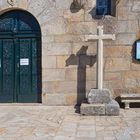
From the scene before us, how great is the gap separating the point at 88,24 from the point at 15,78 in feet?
8.47

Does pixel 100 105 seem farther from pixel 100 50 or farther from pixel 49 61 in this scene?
pixel 49 61

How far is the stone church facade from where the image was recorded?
9.55m

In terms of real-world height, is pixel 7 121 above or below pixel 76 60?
below

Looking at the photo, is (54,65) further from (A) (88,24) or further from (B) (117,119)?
(B) (117,119)

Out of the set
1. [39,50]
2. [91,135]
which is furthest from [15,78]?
[91,135]

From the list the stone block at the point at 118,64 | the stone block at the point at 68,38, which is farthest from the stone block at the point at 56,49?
the stone block at the point at 118,64

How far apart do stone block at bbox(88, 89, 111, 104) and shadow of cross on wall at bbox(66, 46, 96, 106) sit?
89 centimetres

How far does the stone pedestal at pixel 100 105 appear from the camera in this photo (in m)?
8.44

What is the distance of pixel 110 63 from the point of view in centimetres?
961

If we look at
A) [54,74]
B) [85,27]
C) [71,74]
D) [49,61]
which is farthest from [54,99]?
[85,27]

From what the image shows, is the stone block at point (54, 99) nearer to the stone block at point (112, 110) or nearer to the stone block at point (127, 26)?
the stone block at point (112, 110)

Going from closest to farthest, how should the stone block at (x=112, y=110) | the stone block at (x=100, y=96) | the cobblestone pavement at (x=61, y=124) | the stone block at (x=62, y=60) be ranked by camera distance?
1. the cobblestone pavement at (x=61, y=124)
2. the stone block at (x=112, y=110)
3. the stone block at (x=100, y=96)
4. the stone block at (x=62, y=60)

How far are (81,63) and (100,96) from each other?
132 cm

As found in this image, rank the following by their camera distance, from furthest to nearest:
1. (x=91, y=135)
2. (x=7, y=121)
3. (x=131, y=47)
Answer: (x=131, y=47), (x=7, y=121), (x=91, y=135)
